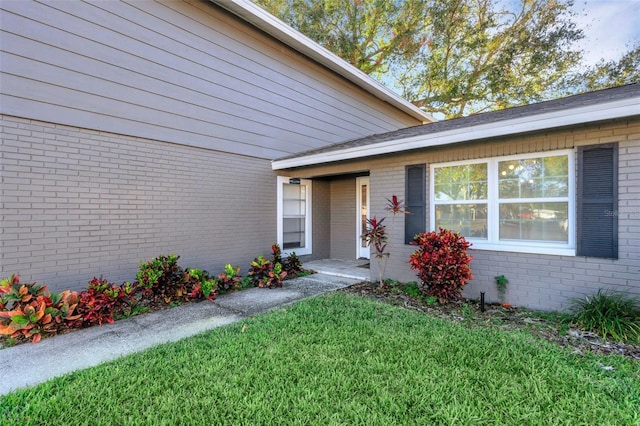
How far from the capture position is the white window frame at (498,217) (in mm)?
4219

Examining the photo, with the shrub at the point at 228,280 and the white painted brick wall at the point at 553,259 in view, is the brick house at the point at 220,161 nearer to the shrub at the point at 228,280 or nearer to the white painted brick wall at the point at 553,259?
the white painted brick wall at the point at 553,259

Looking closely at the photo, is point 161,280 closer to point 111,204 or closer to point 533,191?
point 111,204

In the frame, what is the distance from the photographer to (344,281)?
647cm

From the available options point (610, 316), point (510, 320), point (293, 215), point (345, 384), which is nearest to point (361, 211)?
point (293, 215)

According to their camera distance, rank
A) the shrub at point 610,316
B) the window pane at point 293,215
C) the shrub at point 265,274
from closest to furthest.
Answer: the shrub at point 610,316
the shrub at point 265,274
the window pane at point 293,215

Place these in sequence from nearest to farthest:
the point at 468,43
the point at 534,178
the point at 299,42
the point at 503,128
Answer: the point at 503,128
the point at 534,178
the point at 299,42
the point at 468,43

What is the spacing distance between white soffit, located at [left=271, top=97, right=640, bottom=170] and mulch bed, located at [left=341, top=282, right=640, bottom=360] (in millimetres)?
2632

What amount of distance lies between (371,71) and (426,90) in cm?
314

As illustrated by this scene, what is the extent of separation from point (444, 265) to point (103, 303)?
5.05 meters

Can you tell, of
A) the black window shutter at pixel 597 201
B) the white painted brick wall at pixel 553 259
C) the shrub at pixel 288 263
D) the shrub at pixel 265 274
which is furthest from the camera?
the shrub at pixel 288 263

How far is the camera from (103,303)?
4.14 m

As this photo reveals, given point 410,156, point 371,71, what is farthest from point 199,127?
point 371,71

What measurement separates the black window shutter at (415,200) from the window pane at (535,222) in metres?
1.31

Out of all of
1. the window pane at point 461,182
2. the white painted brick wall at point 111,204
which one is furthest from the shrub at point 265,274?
the window pane at point 461,182
